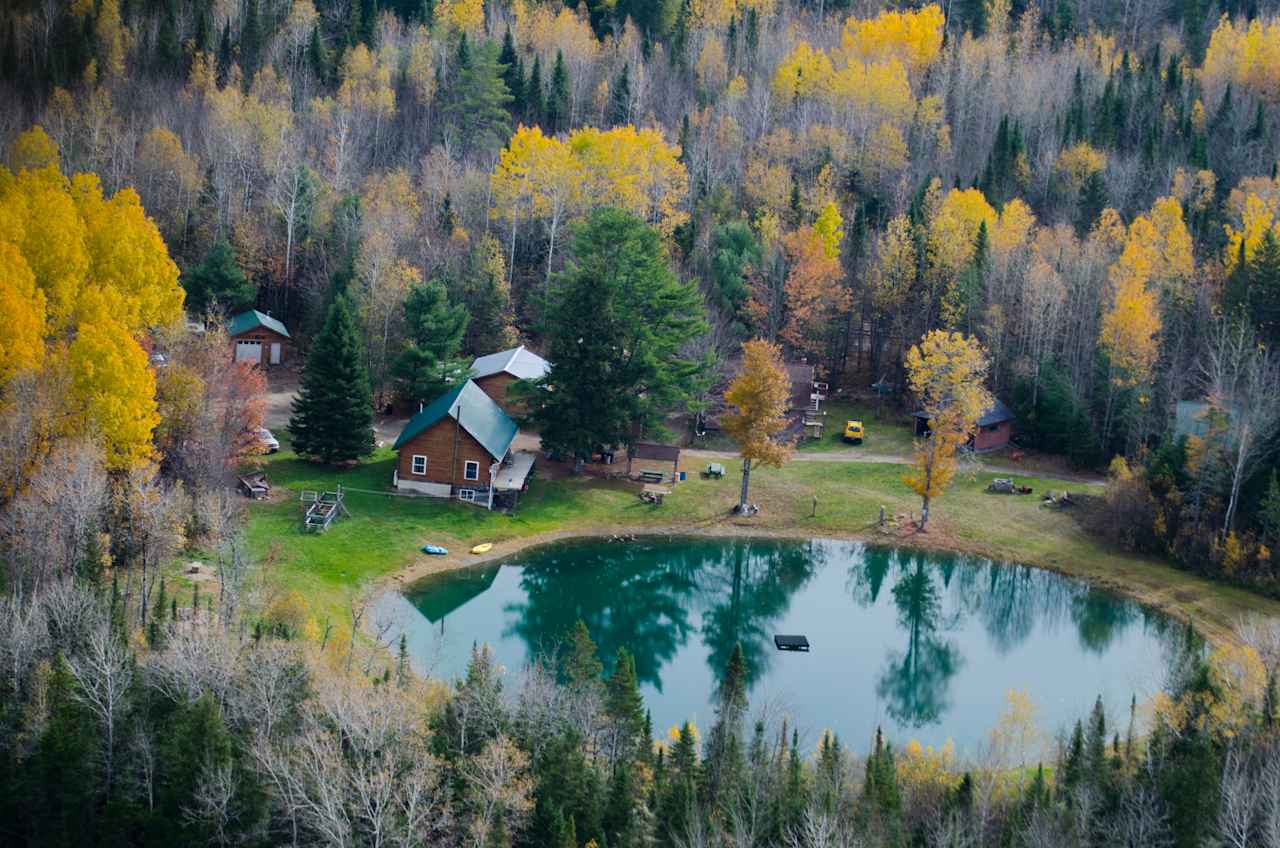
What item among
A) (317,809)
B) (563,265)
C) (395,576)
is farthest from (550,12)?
(317,809)

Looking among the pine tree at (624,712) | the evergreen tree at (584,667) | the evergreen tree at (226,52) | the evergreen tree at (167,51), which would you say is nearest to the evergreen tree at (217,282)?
the evergreen tree at (167,51)

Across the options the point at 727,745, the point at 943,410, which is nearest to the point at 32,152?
the point at 943,410

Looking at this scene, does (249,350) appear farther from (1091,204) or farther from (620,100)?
(1091,204)

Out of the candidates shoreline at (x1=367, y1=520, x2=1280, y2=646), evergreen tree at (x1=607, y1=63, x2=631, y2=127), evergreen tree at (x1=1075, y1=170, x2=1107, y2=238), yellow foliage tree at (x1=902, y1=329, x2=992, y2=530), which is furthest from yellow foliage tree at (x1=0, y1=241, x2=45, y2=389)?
evergreen tree at (x1=1075, y1=170, x2=1107, y2=238)

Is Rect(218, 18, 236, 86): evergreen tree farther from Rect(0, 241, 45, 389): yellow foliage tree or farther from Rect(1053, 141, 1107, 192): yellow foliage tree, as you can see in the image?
Rect(1053, 141, 1107, 192): yellow foliage tree

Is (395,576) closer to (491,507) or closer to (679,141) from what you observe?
(491,507)

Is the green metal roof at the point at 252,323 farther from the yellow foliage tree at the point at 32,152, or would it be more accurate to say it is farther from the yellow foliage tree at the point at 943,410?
the yellow foliage tree at the point at 943,410

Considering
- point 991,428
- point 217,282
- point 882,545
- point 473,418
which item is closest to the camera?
point 882,545
